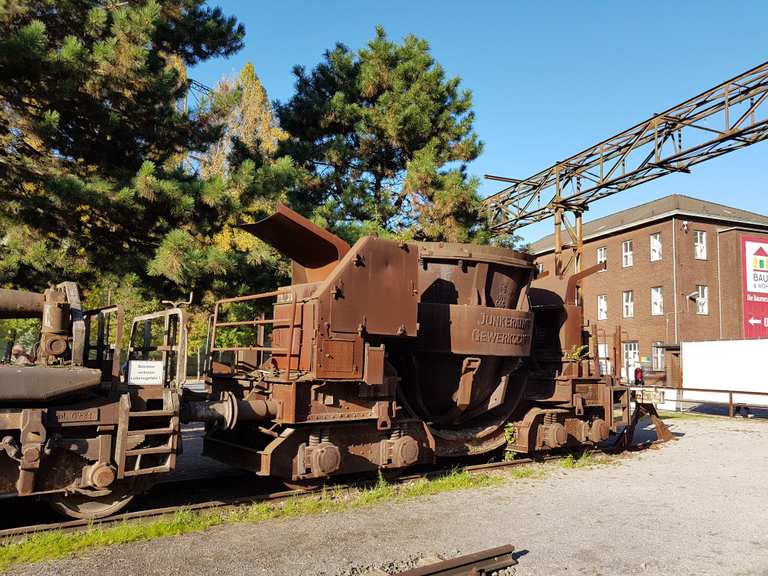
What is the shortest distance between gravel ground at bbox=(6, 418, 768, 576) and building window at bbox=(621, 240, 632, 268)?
27249 mm

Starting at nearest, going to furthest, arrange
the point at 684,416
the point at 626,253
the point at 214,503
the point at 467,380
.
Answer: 1. the point at 214,503
2. the point at 467,380
3. the point at 684,416
4. the point at 626,253

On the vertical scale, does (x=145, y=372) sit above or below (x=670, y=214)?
below

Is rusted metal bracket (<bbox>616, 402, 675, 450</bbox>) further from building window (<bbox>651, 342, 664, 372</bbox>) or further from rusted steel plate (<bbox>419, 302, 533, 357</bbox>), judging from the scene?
building window (<bbox>651, 342, 664, 372</bbox>)

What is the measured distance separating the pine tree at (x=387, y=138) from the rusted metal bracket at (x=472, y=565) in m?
10.4

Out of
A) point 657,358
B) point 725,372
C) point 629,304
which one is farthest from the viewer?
point 629,304

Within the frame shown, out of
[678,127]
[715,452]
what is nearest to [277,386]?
[715,452]

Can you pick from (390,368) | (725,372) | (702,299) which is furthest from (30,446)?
(702,299)

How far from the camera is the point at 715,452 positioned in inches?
482

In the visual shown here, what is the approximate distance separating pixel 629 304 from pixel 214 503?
106 feet

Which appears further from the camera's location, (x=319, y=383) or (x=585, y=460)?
(x=585, y=460)

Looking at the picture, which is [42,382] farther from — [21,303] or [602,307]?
[602,307]

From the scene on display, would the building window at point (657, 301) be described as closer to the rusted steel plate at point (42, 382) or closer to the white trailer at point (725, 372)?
the white trailer at point (725, 372)

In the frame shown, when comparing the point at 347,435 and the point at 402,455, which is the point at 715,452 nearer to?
the point at 402,455

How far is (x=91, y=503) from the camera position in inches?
247
